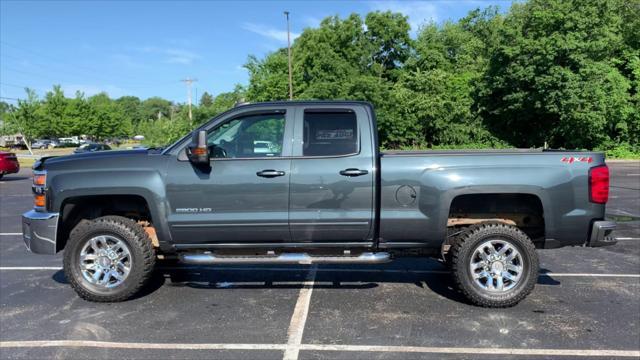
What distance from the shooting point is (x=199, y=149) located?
4449 mm

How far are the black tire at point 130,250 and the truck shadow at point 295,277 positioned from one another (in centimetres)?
32

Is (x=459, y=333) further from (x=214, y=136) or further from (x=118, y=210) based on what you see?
(x=118, y=210)

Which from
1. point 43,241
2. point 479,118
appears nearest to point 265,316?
point 43,241

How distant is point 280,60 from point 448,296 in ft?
134

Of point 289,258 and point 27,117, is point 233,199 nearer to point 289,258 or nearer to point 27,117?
point 289,258

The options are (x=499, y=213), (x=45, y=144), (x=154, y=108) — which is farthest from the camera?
(x=154, y=108)

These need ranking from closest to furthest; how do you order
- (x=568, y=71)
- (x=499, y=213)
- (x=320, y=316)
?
1. (x=320, y=316)
2. (x=499, y=213)
3. (x=568, y=71)

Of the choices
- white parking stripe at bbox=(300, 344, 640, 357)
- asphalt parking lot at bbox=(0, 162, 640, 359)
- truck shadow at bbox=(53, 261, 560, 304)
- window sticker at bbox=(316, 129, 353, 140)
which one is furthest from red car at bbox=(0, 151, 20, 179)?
white parking stripe at bbox=(300, 344, 640, 357)

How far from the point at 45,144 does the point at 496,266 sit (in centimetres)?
8250

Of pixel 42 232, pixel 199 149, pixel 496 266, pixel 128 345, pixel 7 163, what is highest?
pixel 199 149

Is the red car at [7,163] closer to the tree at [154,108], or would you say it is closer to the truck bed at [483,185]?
the truck bed at [483,185]

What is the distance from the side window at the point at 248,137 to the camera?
4.74m

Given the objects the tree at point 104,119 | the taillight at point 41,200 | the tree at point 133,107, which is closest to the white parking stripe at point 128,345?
the taillight at point 41,200

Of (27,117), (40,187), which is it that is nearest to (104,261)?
(40,187)
